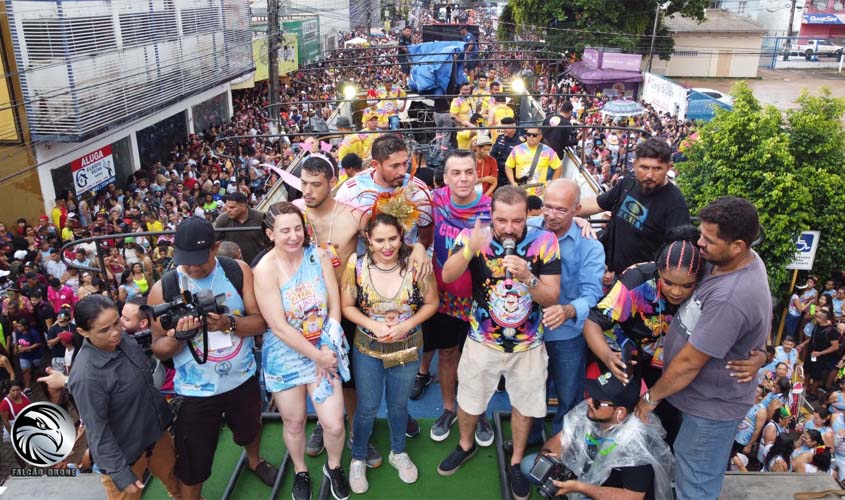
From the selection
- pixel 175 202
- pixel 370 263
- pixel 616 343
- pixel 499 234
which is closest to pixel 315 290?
pixel 370 263

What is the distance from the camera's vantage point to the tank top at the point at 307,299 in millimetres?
3430

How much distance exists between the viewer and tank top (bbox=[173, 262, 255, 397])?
11.3ft

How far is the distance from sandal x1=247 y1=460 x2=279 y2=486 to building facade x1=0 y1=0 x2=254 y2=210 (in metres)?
8.96

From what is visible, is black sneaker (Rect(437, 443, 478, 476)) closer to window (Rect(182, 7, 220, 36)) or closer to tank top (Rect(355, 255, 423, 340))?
tank top (Rect(355, 255, 423, 340))

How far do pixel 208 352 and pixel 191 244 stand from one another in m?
0.62

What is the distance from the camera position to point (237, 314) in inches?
137

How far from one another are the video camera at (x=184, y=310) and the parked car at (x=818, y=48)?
51.0m

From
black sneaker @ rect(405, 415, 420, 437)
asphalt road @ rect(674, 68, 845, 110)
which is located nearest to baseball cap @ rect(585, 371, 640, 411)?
black sneaker @ rect(405, 415, 420, 437)

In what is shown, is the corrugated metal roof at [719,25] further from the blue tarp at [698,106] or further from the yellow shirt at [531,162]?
the yellow shirt at [531,162]

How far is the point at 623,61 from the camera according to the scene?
26.2 metres

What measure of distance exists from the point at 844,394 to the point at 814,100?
18.4 feet

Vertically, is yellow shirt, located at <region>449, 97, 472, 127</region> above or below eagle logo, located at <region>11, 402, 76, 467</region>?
above

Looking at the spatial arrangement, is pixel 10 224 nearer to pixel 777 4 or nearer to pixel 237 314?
A: pixel 237 314

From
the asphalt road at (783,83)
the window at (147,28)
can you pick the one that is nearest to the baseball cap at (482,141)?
the window at (147,28)
